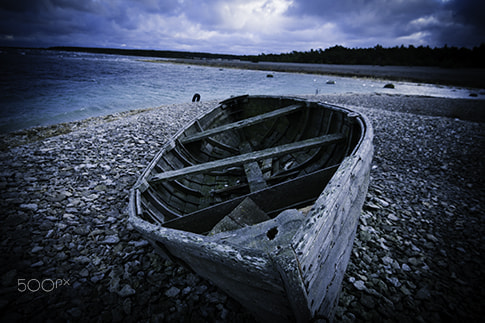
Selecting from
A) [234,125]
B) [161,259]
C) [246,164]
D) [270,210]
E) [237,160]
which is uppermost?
[234,125]

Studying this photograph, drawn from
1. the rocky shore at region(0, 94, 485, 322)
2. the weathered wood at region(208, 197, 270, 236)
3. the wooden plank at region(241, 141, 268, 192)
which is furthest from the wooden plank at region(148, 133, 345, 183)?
the rocky shore at region(0, 94, 485, 322)

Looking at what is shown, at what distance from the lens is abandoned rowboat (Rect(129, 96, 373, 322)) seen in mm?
1580

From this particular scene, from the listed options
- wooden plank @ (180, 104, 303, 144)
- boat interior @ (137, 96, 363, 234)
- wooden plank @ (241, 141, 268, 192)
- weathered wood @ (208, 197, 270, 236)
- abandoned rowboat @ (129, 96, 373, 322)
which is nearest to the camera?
abandoned rowboat @ (129, 96, 373, 322)

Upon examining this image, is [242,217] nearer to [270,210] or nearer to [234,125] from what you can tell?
[270,210]

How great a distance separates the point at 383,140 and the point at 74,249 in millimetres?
9960

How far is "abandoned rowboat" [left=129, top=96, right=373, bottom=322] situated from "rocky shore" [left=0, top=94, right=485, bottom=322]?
76cm

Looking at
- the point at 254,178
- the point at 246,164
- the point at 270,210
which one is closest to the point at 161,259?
the point at 270,210

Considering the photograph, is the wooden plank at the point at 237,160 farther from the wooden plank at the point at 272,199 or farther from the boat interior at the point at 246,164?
the wooden plank at the point at 272,199

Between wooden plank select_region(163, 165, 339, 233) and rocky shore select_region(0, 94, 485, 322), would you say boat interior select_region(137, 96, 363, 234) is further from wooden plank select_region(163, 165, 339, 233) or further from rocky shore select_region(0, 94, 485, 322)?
rocky shore select_region(0, 94, 485, 322)

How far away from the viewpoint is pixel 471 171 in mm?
5703

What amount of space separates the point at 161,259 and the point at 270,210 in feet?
6.54

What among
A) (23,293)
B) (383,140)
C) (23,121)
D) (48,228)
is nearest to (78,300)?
(23,293)

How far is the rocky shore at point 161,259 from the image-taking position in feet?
8.62

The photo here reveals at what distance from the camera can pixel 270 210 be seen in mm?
3518
